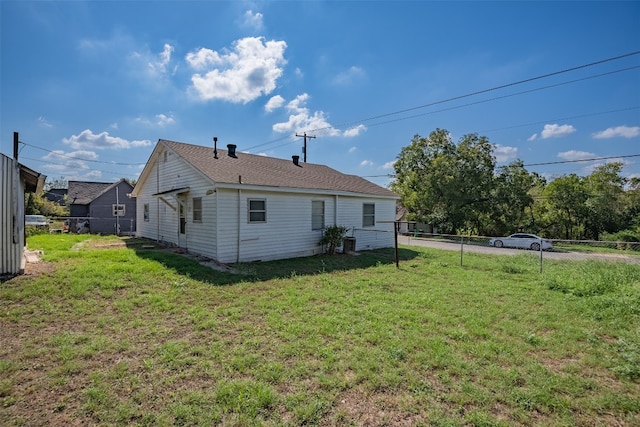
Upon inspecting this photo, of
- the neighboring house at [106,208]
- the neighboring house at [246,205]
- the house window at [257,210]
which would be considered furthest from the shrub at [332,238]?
the neighboring house at [106,208]

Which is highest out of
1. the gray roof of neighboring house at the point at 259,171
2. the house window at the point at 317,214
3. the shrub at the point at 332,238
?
the gray roof of neighboring house at the point at 259,171

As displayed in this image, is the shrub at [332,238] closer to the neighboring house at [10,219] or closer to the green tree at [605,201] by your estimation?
the neighboring house at [10,219]

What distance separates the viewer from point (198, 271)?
8.15 meters

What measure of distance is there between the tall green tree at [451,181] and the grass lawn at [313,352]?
19.2 meters

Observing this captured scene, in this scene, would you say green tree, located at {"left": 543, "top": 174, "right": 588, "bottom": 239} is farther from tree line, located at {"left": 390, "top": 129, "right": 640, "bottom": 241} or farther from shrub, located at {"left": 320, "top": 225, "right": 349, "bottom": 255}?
shrub, located at {"left": 320, "top": 225, "right": 349, "bottom": 255}

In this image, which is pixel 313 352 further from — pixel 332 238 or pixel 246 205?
pixel 332 238

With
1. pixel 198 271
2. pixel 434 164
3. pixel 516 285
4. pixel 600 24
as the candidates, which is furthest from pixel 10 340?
pixel 434 164

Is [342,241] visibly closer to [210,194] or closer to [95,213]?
[210,194]

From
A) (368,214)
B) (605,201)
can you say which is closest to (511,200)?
(605,201)

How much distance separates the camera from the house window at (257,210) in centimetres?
1048

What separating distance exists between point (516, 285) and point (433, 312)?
144 inches

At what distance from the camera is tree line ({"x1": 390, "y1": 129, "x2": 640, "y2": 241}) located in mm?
25078

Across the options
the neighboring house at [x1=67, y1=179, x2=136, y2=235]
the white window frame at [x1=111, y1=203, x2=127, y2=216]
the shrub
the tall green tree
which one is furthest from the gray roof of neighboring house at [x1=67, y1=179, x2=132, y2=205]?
the tall green tree

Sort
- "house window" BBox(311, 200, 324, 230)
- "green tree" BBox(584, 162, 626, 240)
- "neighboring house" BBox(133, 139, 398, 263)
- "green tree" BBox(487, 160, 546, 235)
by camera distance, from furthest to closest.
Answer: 1. "green tree" BBox(487, 160, 546, 235)
2. "green tree" BBox(584, 162, 626, 240)
3. "house window" BBox(311, 200, 324, 230)
4. "neighboring house" BBox(133, 139, 398, 263)
